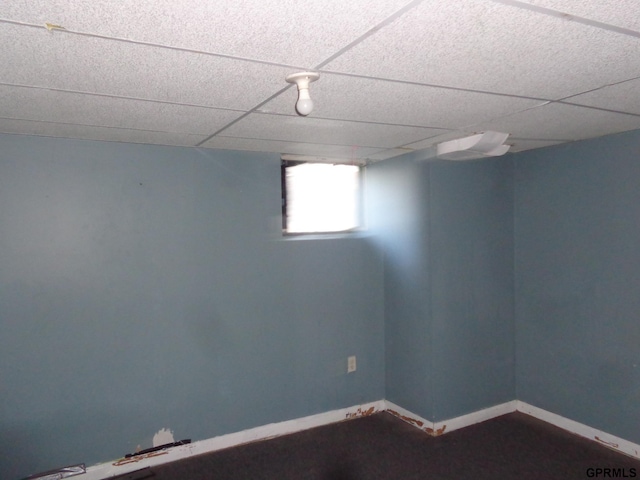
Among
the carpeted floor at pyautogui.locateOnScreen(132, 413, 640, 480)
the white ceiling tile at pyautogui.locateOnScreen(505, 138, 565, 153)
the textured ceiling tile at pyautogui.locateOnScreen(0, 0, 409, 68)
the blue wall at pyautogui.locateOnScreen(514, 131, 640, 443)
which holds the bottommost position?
the carpeted floor at pyautogui.locateOnScreen(132, 413, 640, 480)

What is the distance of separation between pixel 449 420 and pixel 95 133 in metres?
3.04

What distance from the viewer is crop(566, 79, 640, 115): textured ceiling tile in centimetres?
178

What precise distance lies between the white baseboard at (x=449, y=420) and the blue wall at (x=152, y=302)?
39 cm

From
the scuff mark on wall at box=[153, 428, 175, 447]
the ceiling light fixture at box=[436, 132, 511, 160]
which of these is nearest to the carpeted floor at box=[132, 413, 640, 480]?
the scuff mark on wall at box=[153, 428, 175, 447]

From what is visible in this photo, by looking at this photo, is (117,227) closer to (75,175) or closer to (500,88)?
(75,175)

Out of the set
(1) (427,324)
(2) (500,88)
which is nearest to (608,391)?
(1) (427,324)

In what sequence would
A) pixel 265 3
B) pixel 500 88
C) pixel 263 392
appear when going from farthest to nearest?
pixel 263 392 → pixel 500 88 → pixel 265 3

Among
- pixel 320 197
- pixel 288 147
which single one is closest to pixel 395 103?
pixel 288 147

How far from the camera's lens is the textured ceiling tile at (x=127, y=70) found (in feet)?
4.13

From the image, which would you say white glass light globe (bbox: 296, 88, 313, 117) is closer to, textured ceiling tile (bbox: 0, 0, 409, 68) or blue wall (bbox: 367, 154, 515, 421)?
textured ceiling tile (bbox: 0, 0, 409, 68)

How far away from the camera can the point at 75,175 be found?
2613 mm

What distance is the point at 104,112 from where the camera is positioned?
200cm

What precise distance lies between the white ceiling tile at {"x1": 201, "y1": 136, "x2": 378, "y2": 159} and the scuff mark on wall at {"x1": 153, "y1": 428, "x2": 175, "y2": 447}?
1.86 metres

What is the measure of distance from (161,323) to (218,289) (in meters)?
0.42
